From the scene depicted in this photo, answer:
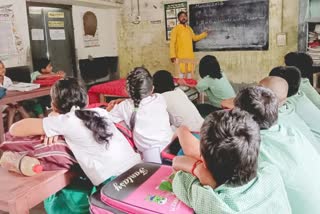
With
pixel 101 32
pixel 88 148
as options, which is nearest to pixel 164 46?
pixel 101 32

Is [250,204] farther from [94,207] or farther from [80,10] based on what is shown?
[80,10]

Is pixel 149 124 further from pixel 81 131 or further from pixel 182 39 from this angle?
pixel 182 39

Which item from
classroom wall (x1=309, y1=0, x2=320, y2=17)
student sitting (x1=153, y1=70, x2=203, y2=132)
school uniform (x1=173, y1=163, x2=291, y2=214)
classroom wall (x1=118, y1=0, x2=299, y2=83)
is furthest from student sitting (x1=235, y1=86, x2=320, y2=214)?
classroom wall (x1=118, y1=0, x2=299, y2=83)

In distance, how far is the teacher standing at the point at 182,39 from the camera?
5.41 m

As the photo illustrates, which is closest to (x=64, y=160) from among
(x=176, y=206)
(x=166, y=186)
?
(x=166, y=186)

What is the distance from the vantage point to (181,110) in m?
2.46

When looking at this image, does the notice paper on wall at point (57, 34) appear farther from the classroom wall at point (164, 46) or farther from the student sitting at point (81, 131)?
the student sitting at point (81, 131)

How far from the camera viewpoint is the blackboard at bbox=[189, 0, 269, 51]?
497 centimetres

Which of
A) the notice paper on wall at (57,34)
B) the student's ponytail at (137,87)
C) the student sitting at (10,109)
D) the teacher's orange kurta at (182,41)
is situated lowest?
the student sitting at (10,109)

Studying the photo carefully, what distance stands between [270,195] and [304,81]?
1.99 m

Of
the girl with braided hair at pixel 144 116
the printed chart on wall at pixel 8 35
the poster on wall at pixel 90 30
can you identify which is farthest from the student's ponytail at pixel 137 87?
the poster on wall at pixel 90 30

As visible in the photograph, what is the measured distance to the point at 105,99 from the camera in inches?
166

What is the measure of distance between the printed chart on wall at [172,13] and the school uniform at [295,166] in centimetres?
462

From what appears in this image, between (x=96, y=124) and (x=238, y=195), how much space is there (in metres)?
0.85
